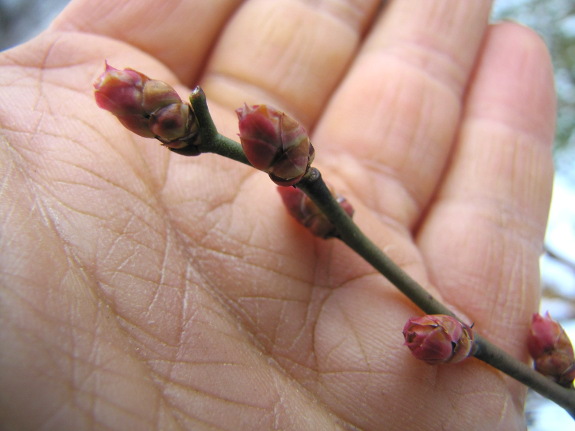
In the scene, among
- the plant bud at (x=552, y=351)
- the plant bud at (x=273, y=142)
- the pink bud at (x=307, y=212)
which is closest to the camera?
the plant bud at (x=273, y=142)

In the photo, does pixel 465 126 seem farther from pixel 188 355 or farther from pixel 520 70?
pixel 188 355

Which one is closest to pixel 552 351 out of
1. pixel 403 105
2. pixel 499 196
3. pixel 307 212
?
pixel 499 196

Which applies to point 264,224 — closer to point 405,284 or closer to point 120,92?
point 405,284

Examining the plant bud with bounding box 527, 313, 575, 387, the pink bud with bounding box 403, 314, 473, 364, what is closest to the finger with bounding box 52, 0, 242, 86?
the pink bud with bounding box 403, 314, 473, 364

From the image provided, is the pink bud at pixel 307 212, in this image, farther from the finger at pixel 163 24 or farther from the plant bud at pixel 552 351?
the finger at pixel 163 24

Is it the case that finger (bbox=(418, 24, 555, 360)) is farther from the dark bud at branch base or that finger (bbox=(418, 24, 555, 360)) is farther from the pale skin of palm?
→ the dark bud at branch base

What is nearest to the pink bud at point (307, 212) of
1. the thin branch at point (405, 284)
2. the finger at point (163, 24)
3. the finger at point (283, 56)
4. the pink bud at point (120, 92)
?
the thin branch at point (405, 284)
